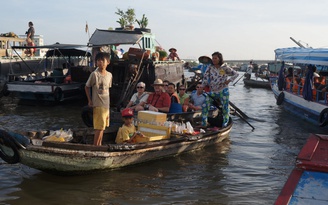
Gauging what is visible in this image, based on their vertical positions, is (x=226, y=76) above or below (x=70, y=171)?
above

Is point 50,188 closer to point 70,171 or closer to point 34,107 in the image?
point 70,171

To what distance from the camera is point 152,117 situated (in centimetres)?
789

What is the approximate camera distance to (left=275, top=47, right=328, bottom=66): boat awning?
39.3 feet

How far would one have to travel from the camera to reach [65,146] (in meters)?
6.10

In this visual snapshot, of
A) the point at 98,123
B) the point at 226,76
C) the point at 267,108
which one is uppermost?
the point at 226,76

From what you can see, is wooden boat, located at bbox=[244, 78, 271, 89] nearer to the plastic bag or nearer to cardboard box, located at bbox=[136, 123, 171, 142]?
cardboard box, located at bbox=[136, 123, 171, 142]

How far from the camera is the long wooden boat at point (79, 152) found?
19.5ft

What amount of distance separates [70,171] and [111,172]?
0.90m

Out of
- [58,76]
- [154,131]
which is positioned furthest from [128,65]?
[154,131]

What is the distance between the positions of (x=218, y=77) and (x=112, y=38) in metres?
8.22

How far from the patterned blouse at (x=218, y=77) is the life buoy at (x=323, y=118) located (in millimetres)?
4707

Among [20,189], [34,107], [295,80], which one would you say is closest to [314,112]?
[295,80]

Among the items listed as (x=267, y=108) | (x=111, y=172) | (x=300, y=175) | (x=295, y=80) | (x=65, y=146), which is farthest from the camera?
(x=267, y=108)

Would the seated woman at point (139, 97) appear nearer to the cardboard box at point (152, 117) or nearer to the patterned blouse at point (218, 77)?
the cardboard box at point (152, 117)
